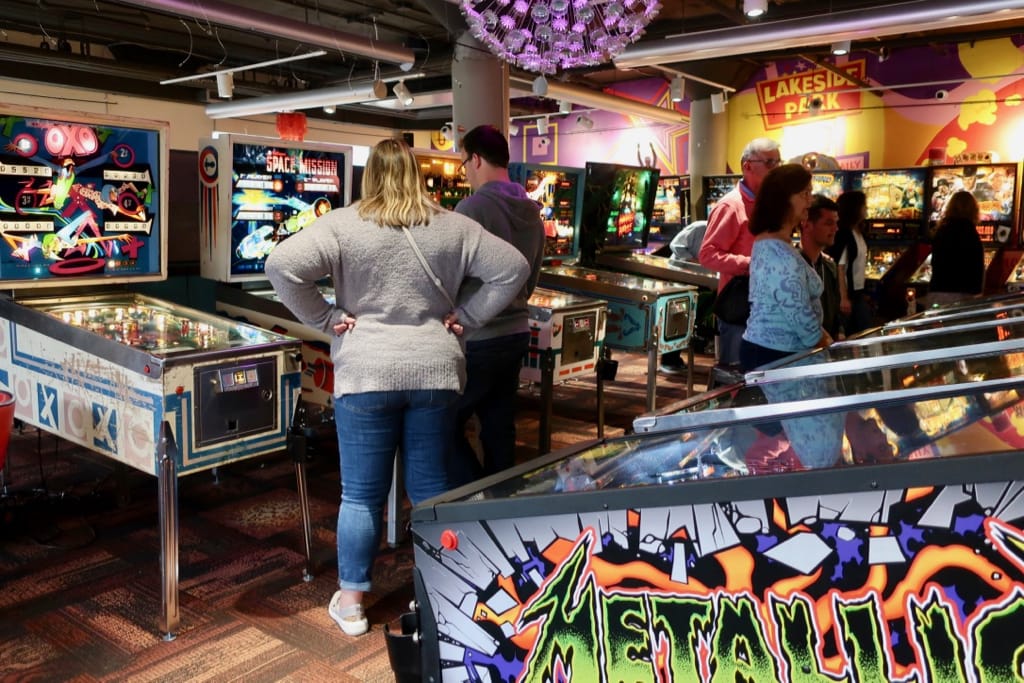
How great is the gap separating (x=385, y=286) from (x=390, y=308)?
0.06 metres

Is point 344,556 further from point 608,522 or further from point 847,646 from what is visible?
point 847,646

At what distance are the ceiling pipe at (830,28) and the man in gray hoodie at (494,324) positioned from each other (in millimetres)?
3320

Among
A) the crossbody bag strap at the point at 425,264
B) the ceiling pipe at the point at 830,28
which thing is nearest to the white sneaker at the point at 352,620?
the crossbody bag strap at the point at 425,264

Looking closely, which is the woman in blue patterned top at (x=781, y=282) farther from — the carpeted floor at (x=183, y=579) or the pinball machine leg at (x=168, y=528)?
the pinball machine leg at (x=168, y=528)

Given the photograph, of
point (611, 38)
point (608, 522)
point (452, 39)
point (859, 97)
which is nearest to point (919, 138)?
point (859, 97)

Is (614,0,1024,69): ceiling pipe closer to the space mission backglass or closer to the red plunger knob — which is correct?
the space mission backglass

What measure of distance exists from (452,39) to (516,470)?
570 cm

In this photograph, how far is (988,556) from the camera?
100 cm

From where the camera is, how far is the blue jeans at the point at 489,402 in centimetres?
278

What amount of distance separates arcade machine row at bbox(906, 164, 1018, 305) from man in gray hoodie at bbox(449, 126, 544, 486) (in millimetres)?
5028

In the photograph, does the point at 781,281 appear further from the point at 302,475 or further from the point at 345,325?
the point at 302,475

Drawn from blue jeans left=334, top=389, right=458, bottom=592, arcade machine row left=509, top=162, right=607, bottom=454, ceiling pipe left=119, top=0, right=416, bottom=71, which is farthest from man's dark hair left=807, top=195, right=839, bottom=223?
ceiling pipe left=119, top=0, right=416, bottom=71

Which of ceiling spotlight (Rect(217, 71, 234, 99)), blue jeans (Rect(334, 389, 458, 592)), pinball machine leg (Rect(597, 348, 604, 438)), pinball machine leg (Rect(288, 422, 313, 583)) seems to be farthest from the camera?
ceiling spotlight (Rect(217, 71, 234, 99))

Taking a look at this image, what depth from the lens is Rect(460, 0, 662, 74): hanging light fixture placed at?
2.93 metres
